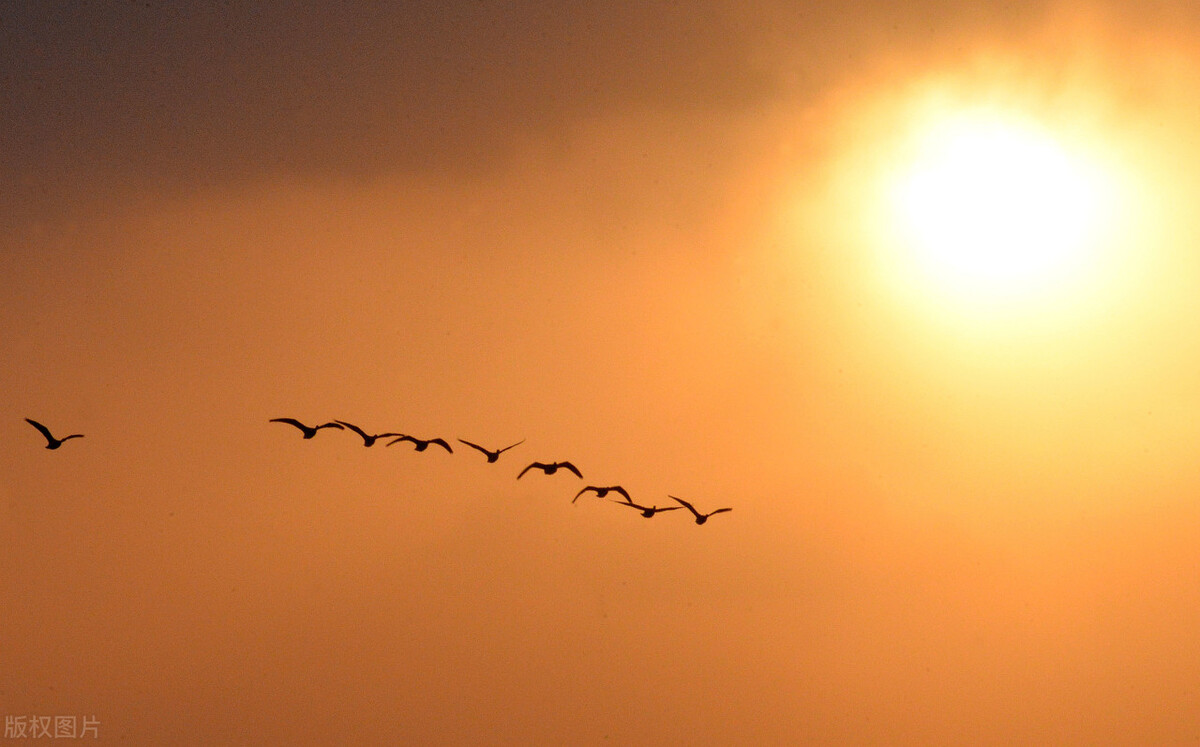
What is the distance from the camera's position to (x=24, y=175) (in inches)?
56.7

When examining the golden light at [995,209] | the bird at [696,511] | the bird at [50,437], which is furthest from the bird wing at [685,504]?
the bird at [50,437]

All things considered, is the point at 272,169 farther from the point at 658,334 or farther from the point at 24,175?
the point at 658,334

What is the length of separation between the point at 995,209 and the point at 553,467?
0.90 metres

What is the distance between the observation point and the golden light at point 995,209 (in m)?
1.67

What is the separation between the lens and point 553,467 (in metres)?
1.46

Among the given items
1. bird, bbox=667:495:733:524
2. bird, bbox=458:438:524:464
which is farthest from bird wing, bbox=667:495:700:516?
bird, bbox=458:438:524:464

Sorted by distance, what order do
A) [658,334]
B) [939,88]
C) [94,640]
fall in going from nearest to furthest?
1. [94,640]
2. [658,334]
3. [939,88]

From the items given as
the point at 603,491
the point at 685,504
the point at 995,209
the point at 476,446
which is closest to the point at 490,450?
the point at 476,446

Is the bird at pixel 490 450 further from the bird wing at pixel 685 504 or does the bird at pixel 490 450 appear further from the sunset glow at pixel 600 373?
the bird wing at pixel 685 504

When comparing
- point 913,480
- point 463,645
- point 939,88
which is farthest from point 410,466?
point 939,88

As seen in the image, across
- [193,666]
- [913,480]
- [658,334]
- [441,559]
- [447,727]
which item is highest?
[658,334]

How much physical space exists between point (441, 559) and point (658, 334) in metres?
0.50

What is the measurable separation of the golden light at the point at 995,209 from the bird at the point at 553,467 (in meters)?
0.67

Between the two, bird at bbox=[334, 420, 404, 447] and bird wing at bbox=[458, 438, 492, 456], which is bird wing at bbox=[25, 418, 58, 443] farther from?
bird wing at bbox=[458, 438, 492, 456]
